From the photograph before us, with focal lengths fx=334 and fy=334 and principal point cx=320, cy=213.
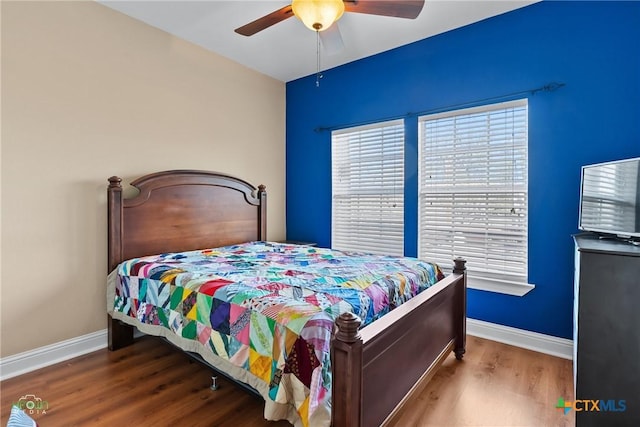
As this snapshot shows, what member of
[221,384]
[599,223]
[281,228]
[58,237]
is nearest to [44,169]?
[58,237]

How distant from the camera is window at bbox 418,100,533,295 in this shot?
2.74 metres

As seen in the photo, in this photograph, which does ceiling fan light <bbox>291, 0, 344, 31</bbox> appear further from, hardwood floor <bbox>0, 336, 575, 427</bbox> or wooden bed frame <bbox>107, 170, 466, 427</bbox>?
hardwood floor <bbox>0, 336, 575, 427</bbox>

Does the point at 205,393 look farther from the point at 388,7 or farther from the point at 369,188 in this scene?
the point at 388,7

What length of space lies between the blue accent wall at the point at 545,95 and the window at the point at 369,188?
0.43ft

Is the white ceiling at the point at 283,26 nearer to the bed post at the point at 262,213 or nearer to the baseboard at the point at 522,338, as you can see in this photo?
the bed post at the point at 262,213

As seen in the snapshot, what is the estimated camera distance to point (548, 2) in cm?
254

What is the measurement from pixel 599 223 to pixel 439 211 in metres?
1.24

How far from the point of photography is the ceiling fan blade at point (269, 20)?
2164 millimetres

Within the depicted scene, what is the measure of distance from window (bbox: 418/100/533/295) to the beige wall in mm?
2295

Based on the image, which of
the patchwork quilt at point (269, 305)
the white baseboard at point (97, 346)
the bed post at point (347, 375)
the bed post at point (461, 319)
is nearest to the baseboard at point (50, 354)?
the white baseboard at point (97, 346)

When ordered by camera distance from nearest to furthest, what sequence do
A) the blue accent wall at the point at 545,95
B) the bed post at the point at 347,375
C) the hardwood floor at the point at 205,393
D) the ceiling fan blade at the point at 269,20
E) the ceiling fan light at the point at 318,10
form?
the bed post at the point at 347,375 < the hardwood floor at the point at 205,393 < the ceiling fan light at the point at 318,10 < the ceiling fan blade at the point at 269,20 < the blue accent wall at the point at 545,95

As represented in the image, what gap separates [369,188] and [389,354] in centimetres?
234

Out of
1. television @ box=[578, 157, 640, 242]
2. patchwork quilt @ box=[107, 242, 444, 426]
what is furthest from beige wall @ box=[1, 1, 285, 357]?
television @ box=[578, 157, 640, 242]

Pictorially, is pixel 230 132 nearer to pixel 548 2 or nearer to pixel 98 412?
pixel 98 412
